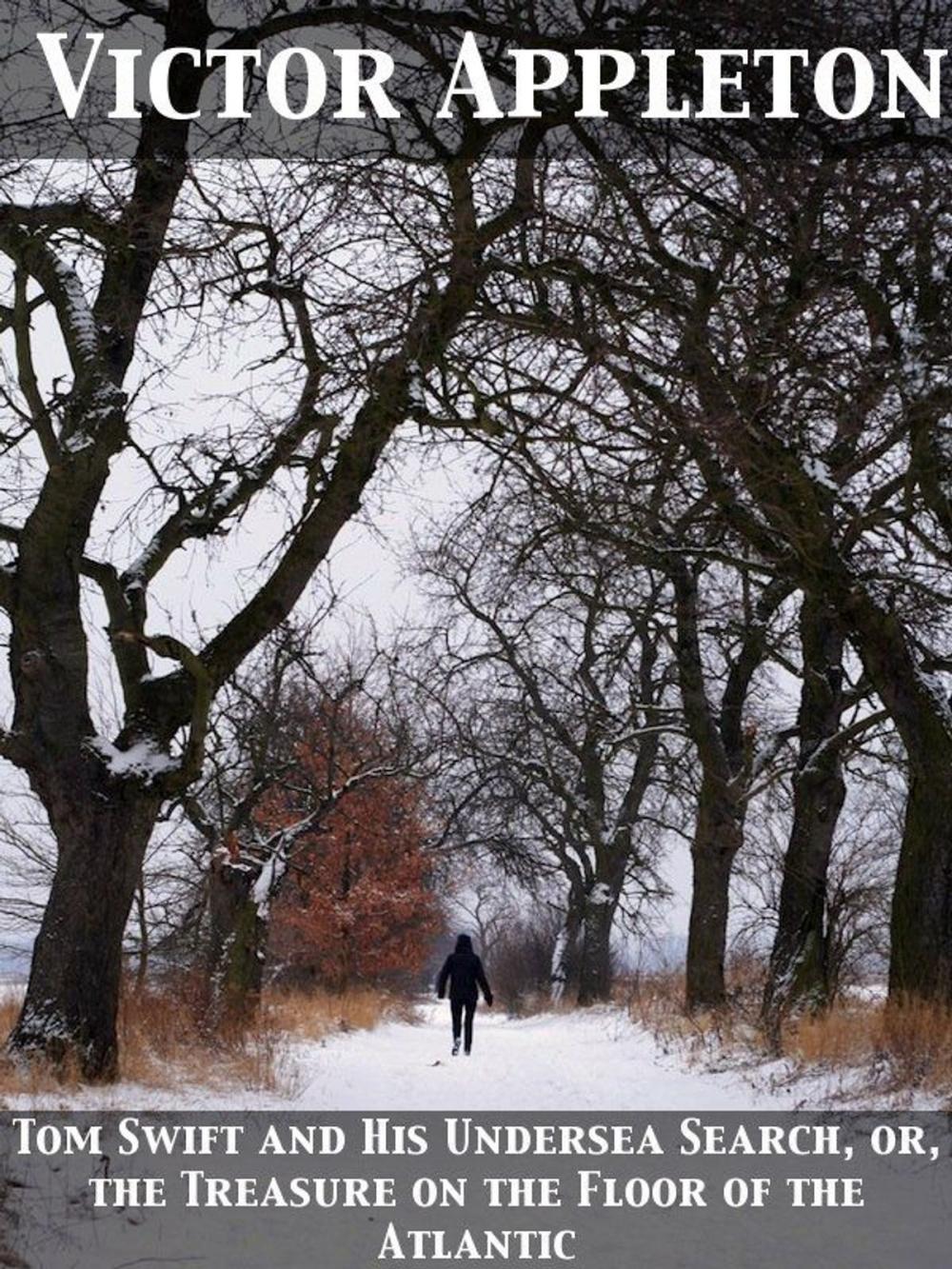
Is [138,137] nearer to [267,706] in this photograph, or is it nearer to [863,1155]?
[863,1155]

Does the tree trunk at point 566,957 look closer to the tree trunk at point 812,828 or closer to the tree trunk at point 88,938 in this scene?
the tree trunk at point 812,828

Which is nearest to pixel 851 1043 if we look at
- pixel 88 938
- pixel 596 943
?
pixel 88 938

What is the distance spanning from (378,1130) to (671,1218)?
2800 mm

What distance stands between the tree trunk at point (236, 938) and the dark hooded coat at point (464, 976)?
2438 mm

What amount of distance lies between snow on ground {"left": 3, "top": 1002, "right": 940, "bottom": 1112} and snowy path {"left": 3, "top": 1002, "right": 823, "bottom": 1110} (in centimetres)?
1

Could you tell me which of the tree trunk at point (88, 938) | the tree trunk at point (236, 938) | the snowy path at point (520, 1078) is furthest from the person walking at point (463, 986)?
the tree trunk at point (88, 938)

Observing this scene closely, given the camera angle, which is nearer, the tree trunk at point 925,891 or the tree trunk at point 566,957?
the tree trunk at point 925,891

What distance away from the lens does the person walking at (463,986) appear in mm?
17406

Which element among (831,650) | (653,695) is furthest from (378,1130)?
(653,695)

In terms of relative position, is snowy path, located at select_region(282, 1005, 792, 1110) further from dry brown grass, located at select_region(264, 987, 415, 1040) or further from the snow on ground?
dry brown grass, located at select_region(264, 987, 415, 1040)

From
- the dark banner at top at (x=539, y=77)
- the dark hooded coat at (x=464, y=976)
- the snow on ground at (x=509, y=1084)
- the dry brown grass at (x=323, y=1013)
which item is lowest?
the dry brown grass at (x=323, y=1013)

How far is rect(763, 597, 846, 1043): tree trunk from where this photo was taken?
48.3 feet

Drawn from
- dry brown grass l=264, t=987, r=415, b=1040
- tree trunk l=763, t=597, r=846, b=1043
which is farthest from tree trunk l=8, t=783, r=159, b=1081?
tree trunk l=763, t=597, r=846, b=1043

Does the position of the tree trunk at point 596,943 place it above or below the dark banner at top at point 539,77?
below
